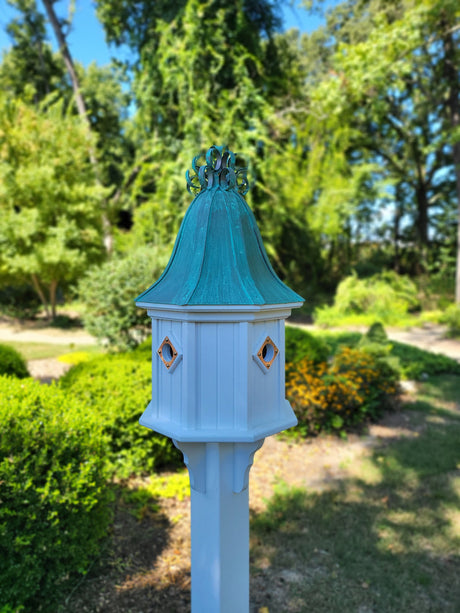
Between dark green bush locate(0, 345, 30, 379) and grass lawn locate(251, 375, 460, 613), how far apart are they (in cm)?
377

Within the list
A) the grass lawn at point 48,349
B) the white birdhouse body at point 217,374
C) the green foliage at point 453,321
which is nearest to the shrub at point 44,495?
the white birdhouse body at point 217,374

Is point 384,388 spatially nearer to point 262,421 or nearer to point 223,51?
point 262,421

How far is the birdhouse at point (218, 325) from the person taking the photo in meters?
1.60

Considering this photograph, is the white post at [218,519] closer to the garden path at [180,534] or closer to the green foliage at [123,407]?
the garden path at [180,534]

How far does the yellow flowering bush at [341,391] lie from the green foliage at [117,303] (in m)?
3.23

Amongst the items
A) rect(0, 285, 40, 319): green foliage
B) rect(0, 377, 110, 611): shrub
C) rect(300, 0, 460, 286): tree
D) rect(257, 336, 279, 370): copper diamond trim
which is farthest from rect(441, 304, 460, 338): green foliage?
rect(0, 285, 40, 319): green foliage

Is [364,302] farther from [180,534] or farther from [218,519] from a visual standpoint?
[218,519]

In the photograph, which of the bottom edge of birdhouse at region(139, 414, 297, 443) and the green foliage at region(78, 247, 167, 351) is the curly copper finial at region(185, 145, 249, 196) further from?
the green foliage at region(78, 247, 167, 351)

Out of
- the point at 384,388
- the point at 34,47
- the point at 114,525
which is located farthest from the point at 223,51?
the point at 34,47

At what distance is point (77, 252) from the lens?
44.6 ft

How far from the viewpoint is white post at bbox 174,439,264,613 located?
1729 millimetres

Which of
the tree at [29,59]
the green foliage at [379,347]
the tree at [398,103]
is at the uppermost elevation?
the tree at [29,59]

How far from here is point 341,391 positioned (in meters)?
5.84

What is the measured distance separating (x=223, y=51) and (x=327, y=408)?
Result: 1094 cm
